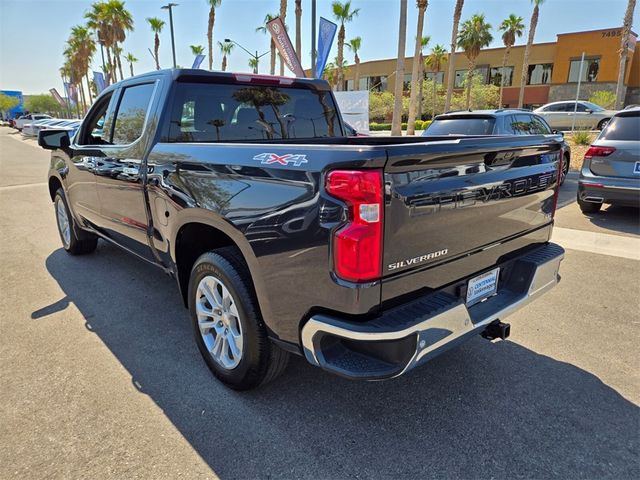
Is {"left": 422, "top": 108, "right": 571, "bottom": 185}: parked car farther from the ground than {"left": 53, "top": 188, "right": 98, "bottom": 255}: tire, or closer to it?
farther from the ground

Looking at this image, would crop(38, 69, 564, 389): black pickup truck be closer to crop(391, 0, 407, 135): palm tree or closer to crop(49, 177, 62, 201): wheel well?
crop(49, 177, 62, 201): wheel well

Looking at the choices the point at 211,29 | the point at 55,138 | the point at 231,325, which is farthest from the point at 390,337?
the point at 211,29

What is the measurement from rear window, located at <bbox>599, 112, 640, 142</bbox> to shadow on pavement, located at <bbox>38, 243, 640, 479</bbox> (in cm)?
503

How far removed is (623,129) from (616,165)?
0.58m

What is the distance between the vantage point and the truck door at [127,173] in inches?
136

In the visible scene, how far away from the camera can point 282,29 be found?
14.7 metres

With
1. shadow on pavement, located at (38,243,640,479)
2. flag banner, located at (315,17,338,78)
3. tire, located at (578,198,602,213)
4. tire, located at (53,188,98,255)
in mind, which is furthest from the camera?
flag banner, located at (315,17,338,78)

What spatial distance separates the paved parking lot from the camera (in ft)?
7.36

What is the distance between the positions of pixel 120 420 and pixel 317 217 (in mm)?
1732

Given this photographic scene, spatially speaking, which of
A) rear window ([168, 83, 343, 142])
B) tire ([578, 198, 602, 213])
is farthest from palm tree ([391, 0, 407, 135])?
rear window ([168, 83, 343, 142])

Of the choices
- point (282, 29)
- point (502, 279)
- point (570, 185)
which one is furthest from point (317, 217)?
point (282, 29)

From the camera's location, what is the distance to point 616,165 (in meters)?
6.58

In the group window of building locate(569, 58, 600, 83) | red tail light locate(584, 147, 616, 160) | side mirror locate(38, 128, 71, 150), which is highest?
window of building locate(569, 58, 600, 83)

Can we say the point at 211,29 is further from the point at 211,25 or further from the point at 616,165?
the point at 616,165
